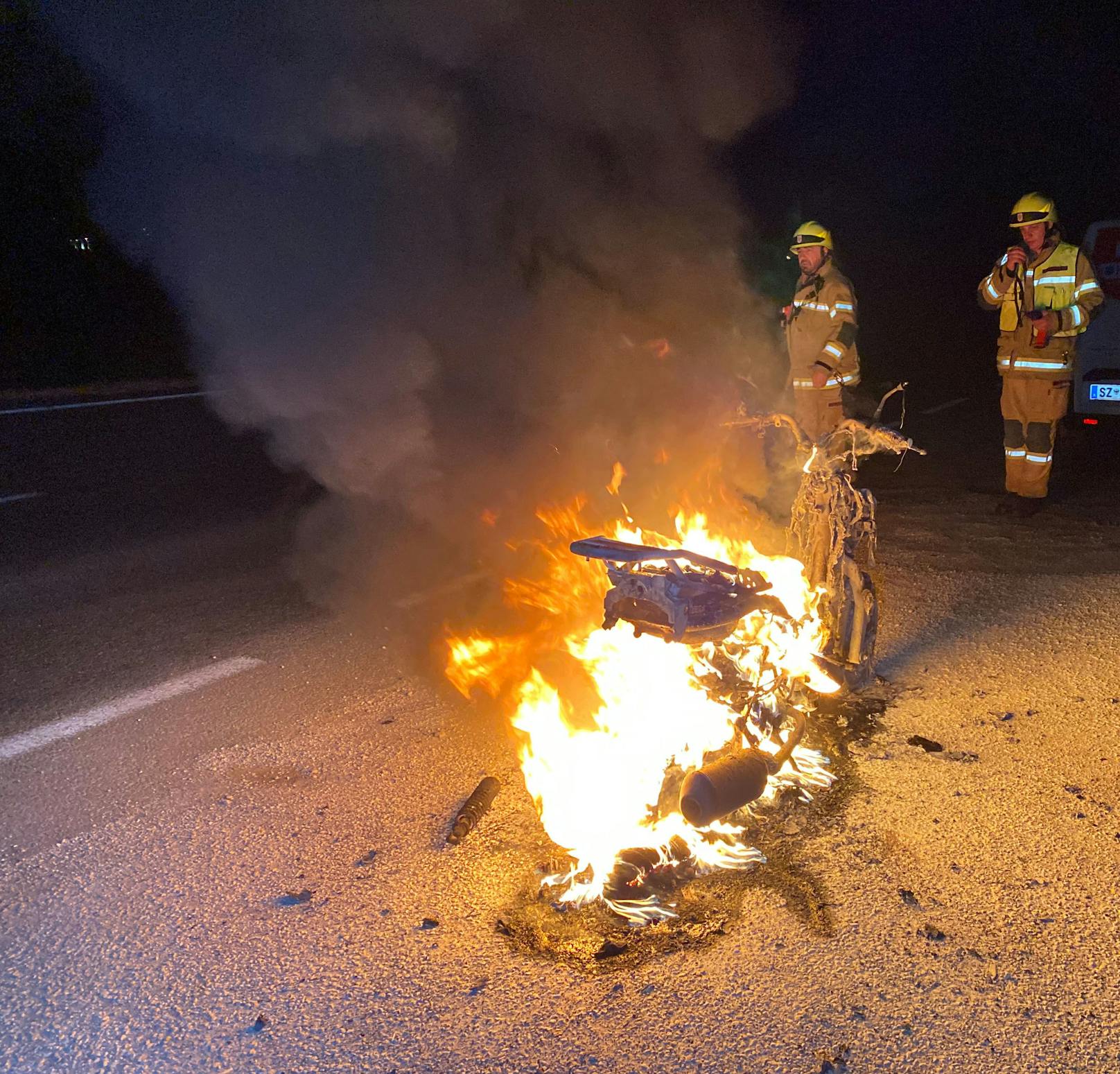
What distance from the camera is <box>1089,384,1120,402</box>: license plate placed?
838 centimetres

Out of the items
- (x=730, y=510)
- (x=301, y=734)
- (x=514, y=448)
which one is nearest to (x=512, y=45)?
(x=514, y=448)

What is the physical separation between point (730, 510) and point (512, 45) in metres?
3.08

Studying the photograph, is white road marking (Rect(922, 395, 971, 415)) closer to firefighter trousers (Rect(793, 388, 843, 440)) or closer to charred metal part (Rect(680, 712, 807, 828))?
firefighter trousers (Rect(793, 388, 843, 440))

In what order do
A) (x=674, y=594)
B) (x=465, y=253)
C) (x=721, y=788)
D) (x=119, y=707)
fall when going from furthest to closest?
(x=465, y=253) < (x=119, y=707) < (x=674, y=594) < (x=721, y=788)

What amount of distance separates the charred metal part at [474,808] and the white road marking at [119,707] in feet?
5.87

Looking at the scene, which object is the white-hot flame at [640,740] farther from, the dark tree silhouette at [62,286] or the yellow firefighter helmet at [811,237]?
the dark tree silhouette at [62,286]

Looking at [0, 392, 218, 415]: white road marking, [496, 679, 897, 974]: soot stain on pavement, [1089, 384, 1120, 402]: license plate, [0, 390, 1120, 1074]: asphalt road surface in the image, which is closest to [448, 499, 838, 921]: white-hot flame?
[496, 679, 897, 974]: soot stain on pavement

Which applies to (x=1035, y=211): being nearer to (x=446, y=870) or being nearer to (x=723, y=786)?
(x=723, y=786)

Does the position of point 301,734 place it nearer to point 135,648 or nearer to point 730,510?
point 135,648

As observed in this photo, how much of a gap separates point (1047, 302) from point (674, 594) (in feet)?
15.3

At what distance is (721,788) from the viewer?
3186 mm

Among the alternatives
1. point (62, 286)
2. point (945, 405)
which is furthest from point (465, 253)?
point (62, 286)

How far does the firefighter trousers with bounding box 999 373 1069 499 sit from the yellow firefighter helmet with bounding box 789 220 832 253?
1588mm

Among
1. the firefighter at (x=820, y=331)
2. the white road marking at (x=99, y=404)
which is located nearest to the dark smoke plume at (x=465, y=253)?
the firefighter at (x=820, y=331)
